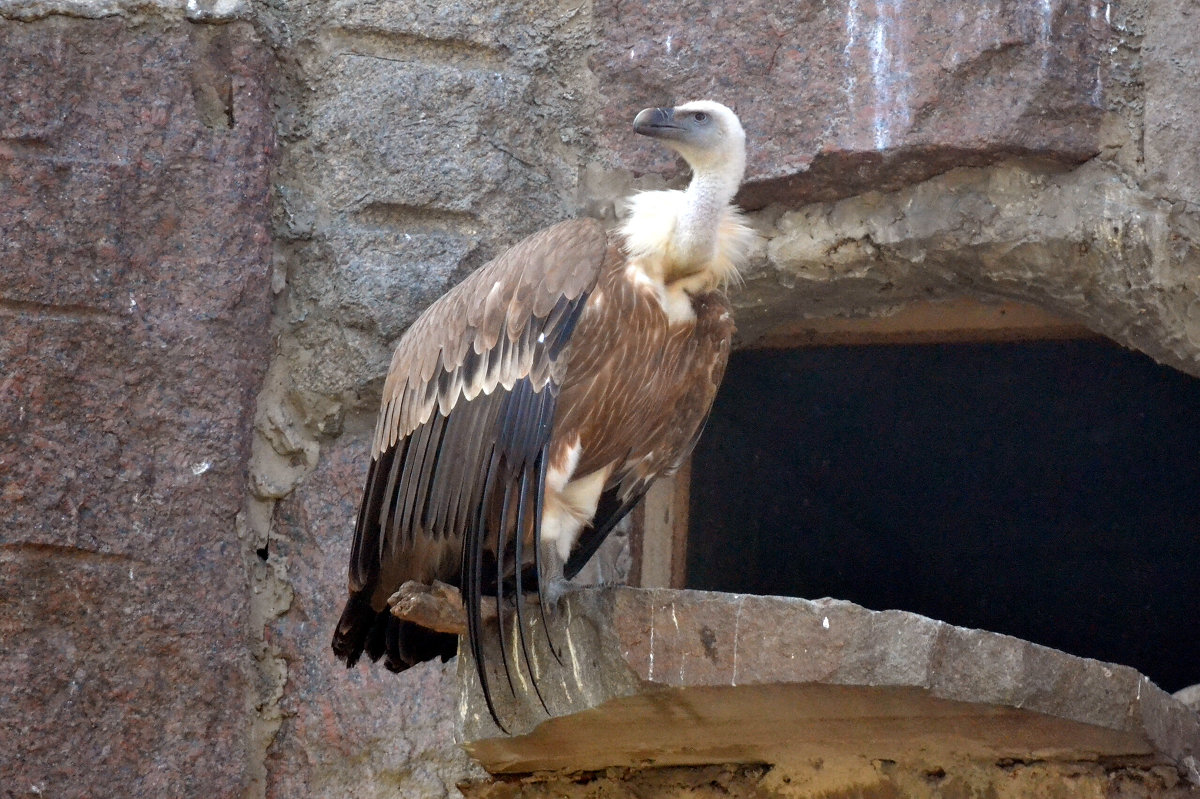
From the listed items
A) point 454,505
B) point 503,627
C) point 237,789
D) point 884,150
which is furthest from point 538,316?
point 237,789

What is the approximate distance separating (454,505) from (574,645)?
0.97ft

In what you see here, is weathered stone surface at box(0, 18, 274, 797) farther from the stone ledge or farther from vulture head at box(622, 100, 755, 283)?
vulture head at box(622, 100, 755, 283)

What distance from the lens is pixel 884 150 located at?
9.04 ft

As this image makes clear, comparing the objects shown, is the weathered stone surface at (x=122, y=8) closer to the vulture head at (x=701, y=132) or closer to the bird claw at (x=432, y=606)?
the vulture head at (x=701, y=132)

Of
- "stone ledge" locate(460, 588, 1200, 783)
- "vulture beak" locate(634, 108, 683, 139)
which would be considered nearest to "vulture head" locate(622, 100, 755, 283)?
"vulture beak" locate(634, 108, 683, 139)

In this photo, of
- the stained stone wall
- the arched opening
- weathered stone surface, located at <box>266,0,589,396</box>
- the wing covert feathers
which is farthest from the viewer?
the arched opening

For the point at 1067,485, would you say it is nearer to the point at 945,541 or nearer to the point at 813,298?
the point at 945,541

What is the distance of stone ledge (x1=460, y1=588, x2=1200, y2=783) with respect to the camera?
1.97 meters

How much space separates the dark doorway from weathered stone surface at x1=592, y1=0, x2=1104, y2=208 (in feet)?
3.50

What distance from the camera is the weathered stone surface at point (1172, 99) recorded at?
2.59 m

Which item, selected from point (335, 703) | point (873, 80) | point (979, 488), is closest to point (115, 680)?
point (335, 703)

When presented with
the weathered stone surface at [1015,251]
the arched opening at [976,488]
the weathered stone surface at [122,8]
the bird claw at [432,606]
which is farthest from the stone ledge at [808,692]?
the arched opening at [976,488]

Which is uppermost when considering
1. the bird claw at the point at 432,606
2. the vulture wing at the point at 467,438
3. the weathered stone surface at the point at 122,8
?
the weathered stone surface at the point at 122,8

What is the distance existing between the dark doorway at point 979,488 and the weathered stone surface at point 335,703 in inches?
49.9
